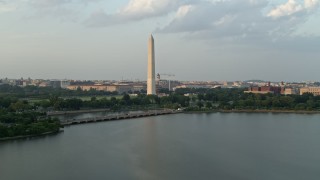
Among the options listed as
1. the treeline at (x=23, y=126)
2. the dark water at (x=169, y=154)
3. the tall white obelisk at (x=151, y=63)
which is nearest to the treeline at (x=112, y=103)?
the tall white obelisk at (x=151, y=63)

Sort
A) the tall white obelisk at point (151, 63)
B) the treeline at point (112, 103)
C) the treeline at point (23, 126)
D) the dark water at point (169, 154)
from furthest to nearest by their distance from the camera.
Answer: the tall white obelisk at point (151, 63)
the treeline at point (112, 103)
the treeline at point (23, 126)
the dark water at point (169, 154)

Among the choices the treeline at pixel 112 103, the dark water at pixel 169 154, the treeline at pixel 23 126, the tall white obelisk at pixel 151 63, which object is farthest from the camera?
the tall white obelisk at pixel 151 63

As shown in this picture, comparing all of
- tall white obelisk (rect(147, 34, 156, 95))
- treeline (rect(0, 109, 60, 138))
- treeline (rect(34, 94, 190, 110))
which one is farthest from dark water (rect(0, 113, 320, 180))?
tall white obelisk (rect(147, 34, 156, 95))

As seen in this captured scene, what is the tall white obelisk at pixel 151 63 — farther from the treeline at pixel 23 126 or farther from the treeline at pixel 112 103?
the treeline at pixel 23 126

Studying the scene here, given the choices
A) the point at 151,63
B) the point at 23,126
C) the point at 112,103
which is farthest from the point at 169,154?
the point at 151,63

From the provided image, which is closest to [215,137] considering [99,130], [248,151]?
[248,151]

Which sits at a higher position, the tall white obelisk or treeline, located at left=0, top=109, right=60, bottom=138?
the tall white obelisk

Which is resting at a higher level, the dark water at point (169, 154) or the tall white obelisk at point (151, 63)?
the tall white obelisk at point (151, 63)

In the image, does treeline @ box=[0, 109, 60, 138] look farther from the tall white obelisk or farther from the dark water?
the tall white obelisk

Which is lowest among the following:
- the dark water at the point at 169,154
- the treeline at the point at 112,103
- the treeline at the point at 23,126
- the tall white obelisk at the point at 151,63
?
the dark water at the point at 169,154
